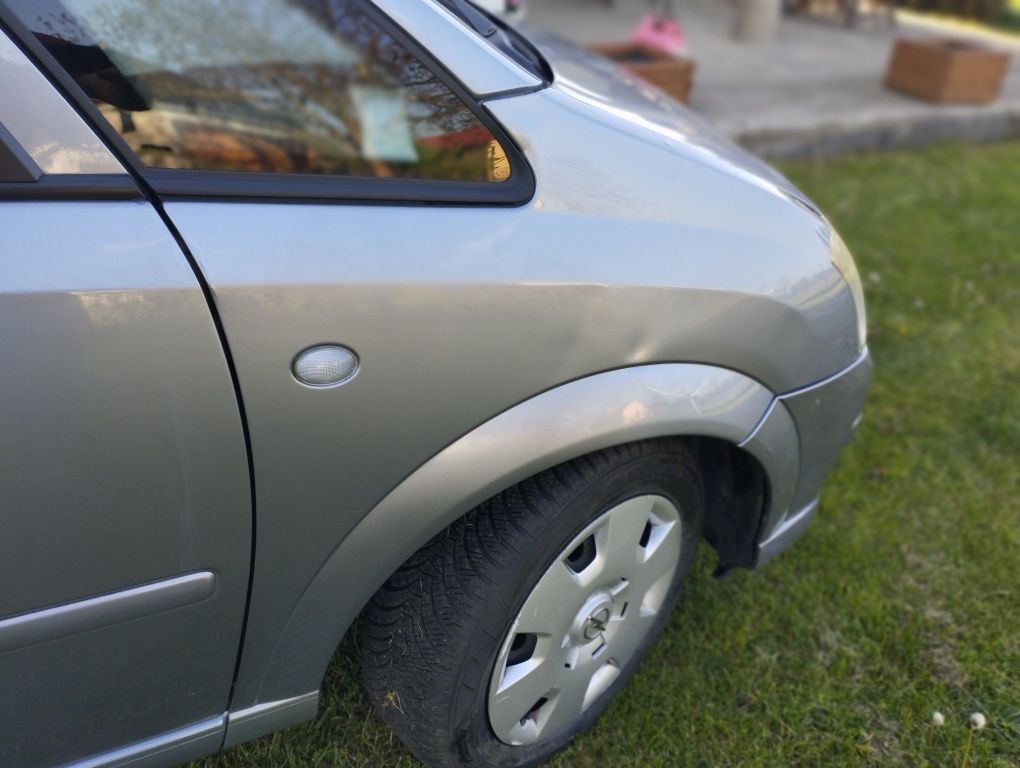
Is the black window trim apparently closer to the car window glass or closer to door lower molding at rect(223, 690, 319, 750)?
the car window glass

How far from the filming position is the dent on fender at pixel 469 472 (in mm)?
1287

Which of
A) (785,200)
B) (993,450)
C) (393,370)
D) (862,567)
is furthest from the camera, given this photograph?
(993,450)

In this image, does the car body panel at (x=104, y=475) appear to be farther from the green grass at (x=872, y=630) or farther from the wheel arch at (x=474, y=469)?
the green grass at (x=872, y=630)

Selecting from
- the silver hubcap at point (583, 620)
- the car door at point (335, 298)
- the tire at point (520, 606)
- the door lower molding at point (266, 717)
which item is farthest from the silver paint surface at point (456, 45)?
the door lower molding at point (266, 717)

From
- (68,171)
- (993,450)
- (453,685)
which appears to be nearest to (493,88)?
(68,171)

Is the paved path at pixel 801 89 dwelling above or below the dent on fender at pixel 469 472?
below

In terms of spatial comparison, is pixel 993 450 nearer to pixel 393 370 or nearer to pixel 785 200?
pixel 785 200

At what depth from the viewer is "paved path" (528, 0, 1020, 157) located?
5133mm

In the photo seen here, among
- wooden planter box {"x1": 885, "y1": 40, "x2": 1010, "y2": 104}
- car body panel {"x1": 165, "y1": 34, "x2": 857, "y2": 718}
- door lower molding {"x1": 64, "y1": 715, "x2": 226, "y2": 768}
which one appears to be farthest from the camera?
wooden planter box {"x1": 885, "y1": 40, "x2": 1010, "y2": 104}

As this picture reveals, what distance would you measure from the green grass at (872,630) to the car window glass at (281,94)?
1.22 meters

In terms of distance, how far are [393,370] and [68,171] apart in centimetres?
48

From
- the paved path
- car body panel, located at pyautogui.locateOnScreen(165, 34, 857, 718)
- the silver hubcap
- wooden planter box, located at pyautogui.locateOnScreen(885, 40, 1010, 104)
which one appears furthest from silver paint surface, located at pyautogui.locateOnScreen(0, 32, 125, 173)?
wooden planter box, located at pyautogui.locateOnScreen(885, 40, 1010, 104)

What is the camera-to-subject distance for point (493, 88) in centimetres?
135

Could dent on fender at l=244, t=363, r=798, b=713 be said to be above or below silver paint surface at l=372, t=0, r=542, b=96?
below
